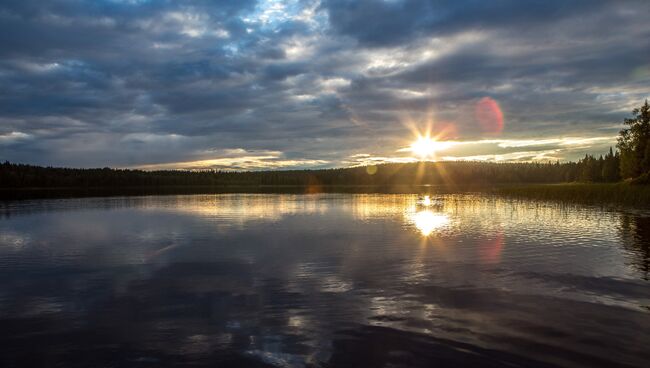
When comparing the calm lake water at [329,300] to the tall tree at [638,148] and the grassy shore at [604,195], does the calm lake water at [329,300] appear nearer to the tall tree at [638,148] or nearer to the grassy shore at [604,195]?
the grassy shore at [604,195]

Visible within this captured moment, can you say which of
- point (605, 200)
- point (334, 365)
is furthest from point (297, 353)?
point (605, 200)

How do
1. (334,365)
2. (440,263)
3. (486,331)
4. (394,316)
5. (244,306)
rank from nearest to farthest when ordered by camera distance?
(334,365)
(486,331)
(394,316)
(244,306)
(440,263)

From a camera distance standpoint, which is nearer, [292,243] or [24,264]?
[24,264]

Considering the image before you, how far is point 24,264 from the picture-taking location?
26.6 metres

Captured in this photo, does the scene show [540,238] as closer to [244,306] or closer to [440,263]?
[440,263]

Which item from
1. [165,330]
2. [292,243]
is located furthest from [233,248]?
[165,330]

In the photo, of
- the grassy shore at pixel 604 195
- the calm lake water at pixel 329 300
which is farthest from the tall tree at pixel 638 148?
the calm lake water at pixel 329 300

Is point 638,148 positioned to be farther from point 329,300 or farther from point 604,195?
point 329,300

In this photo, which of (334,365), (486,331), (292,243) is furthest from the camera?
(292,243)

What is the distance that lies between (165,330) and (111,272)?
1112 cm

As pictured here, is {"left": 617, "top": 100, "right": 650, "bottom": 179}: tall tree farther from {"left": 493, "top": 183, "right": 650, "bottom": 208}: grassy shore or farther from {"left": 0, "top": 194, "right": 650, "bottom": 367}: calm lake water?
{"left": 0, "top": 194, "right": 650, "bottom": 367}: calm lake water

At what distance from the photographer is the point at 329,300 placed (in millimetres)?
18000

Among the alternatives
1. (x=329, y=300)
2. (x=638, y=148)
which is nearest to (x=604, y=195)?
(x=638, y=148)

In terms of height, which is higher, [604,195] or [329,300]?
[604,195]
